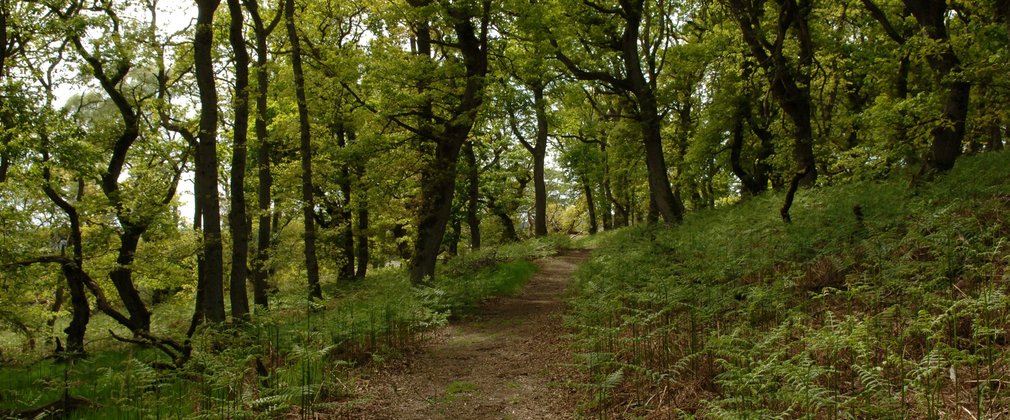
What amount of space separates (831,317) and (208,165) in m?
8.44

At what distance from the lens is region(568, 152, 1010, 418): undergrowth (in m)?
3.93

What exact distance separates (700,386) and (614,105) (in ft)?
76.8

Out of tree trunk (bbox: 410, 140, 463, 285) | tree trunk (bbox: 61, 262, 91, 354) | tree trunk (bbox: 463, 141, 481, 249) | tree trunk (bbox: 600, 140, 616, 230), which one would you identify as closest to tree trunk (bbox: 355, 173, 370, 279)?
tree trunk (bbox: 463, 141, 481, 249)

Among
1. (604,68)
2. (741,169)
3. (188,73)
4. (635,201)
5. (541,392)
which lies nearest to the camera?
(541,392)

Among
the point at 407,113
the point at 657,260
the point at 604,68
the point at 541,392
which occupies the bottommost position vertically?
the point at 541,392

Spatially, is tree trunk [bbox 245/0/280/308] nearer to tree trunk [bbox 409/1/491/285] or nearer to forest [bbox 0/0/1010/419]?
forest [bbox 0/0/1010/419]

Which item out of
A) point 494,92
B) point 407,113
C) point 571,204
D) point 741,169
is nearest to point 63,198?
point 407,113

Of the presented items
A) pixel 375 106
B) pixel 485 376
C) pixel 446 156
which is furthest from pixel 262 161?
pixel 485 376

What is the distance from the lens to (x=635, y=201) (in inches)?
1555

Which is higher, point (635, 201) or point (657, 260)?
point (635, 201)

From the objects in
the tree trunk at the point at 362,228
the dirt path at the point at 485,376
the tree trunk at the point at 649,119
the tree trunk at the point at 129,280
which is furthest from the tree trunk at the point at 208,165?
the tree trunk at the point at 649,119

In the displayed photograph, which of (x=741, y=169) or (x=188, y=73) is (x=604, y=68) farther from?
(x=188, y=73)

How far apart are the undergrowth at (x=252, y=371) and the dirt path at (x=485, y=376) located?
0.40 meters

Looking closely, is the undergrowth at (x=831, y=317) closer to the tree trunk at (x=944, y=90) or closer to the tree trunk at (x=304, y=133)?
the tree trunk at (x=944, y=90)
